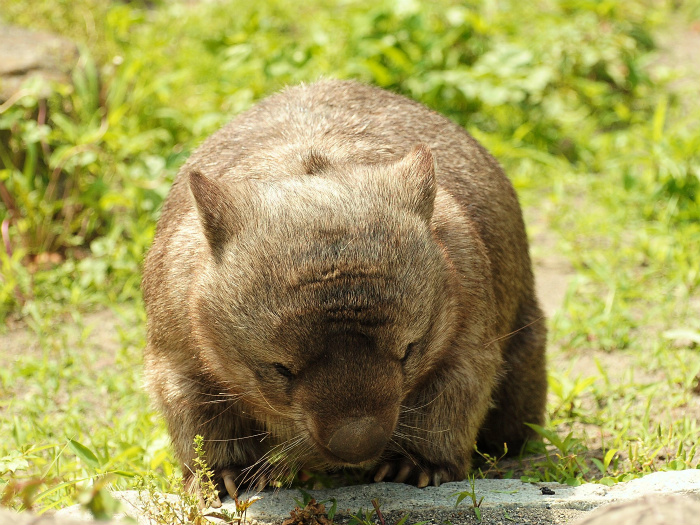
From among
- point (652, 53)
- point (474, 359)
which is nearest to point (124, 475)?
point (474, 359)

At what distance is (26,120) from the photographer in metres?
6.83

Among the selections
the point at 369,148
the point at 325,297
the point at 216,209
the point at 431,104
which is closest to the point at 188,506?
the point at 325,297

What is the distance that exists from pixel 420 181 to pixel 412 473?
4.25ft

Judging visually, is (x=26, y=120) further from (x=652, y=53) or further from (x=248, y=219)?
(x=652, y=53)

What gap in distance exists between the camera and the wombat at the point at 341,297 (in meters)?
3.08

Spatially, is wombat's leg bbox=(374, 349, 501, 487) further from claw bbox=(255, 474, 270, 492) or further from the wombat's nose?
the wombat's nose

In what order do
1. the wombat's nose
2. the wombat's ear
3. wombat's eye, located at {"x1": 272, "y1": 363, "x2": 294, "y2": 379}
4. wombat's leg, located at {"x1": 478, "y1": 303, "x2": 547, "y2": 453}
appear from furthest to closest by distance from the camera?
wombat's leg, located at {"x1": 478, "y1": 303, "x2": 547, "y2": 453}, the wombat's ear, wombat's eye, located at {"x1": 272, "y1": 363, "x2": 294, "y2": 379}, the wombat's nose

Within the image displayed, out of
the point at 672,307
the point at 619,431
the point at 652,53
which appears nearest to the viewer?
the point at 619,431

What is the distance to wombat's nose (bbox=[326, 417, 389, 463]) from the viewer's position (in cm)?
303

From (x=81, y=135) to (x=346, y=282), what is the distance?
15.5 feet

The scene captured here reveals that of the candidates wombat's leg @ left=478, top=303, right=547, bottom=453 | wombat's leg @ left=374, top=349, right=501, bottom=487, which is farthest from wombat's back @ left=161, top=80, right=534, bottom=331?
wombat's leg @ left=374, top=349, right=501, bottom=487

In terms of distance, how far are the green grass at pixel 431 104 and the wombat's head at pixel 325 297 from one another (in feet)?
2.78

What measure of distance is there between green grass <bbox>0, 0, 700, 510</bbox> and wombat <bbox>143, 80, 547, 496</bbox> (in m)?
0.52

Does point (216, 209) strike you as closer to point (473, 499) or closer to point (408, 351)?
point (408, 351)
